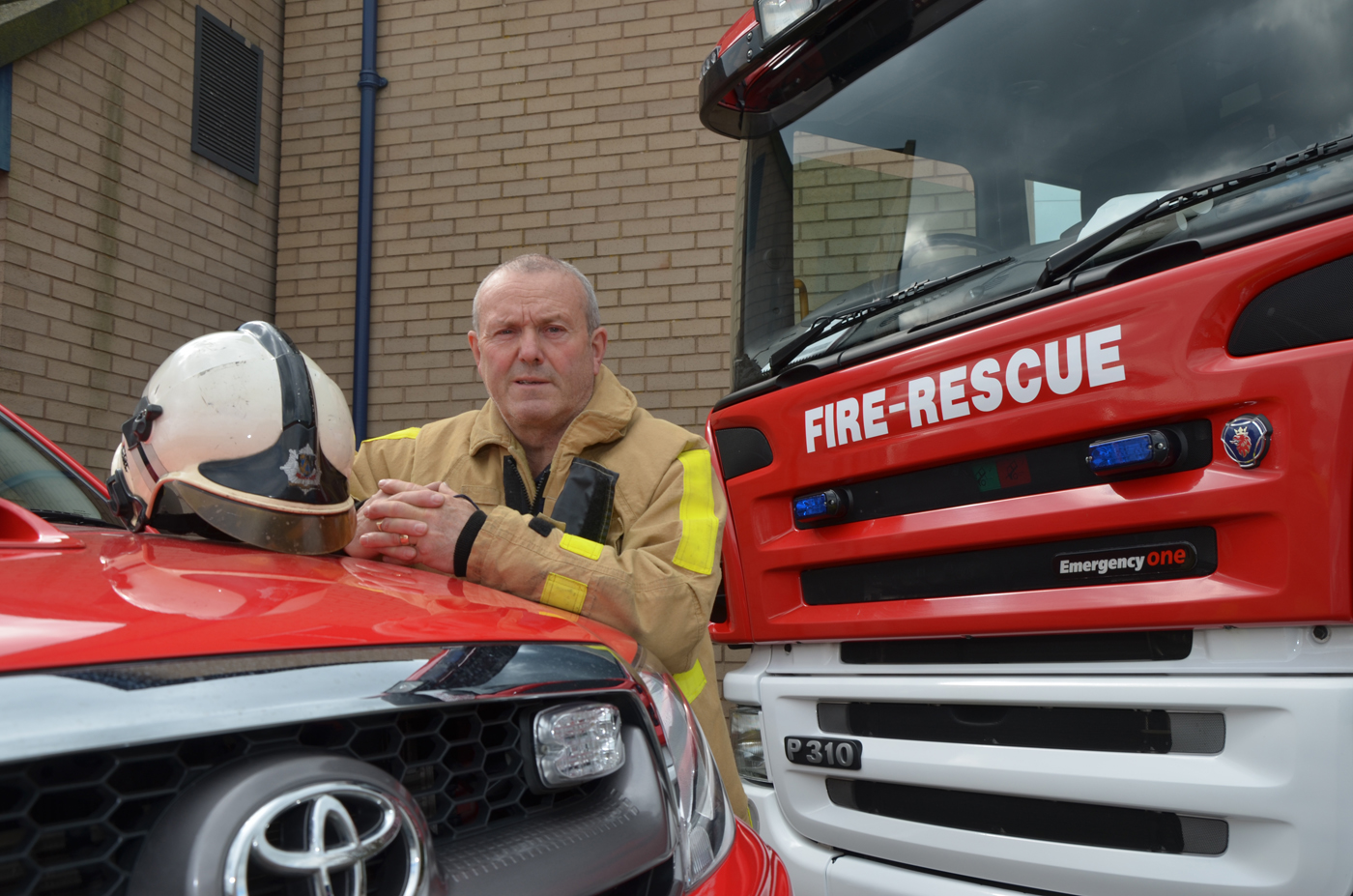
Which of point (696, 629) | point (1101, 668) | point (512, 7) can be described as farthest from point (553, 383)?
point (512, 7)

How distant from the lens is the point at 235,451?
5.24ft

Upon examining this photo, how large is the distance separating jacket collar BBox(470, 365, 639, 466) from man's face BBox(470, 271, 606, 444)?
0.03m

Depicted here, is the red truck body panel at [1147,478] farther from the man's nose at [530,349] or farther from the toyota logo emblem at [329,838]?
the toyota logo emblem at [329,838]

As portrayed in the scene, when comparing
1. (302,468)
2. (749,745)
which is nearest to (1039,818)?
(749,745)

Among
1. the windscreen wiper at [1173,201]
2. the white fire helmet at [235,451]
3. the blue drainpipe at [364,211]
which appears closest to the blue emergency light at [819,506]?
the windscreen wiper at [1173,201]

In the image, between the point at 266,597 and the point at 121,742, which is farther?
the point at 266,597

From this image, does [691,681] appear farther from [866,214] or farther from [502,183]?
[502,183]

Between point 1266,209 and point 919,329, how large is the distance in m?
0.72

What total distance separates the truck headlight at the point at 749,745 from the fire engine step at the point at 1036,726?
254 mm

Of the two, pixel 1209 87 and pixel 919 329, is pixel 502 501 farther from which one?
pixel 1209 87

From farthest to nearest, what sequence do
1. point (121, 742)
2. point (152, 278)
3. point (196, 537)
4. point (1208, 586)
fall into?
point (152, 278) → point (1208, 586) → point (196, 537) → point (121, 742)

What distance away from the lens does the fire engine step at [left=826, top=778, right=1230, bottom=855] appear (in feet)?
6.08

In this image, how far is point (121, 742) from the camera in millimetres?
787

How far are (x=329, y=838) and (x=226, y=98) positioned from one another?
626cm
